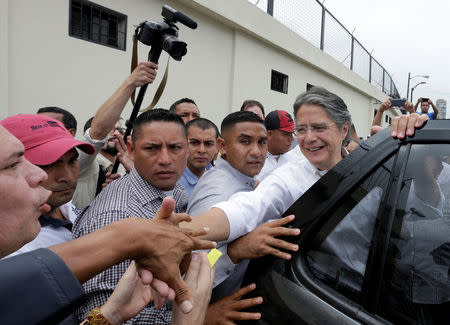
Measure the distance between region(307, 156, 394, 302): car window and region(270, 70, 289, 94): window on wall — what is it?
24.9ft

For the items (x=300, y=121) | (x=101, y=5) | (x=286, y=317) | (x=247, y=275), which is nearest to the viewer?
(x=286, y=317)

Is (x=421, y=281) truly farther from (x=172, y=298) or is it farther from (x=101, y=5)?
(x=101, y=5)

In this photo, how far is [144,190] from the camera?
1.56 m

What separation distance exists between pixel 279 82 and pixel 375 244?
8213mm

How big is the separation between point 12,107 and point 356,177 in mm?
3730

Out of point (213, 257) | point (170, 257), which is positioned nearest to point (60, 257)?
point (170, 257)

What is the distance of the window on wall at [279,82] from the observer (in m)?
8.42

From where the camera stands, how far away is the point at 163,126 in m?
1.84

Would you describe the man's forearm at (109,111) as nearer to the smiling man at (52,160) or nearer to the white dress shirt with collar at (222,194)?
the smiling man at (52,160)

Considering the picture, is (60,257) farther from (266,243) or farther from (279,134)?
(279,134)

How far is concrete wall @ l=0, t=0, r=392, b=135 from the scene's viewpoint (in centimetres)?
356

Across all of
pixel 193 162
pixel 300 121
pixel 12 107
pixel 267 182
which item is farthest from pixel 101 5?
pixel 267 182

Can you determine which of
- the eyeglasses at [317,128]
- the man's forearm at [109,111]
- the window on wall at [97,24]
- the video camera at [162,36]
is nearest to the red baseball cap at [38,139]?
the man's forearm at [109,111]

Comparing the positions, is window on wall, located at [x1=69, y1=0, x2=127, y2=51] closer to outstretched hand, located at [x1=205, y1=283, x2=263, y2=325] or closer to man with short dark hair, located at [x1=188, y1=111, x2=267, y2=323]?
man with short dark hair, located at [x1=188, y1=111, x2=267, y2=323]
